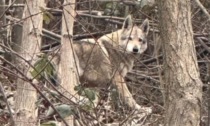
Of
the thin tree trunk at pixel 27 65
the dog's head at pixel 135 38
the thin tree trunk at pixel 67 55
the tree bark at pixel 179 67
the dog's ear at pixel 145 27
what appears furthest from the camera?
the dog's head at pixel 135 38

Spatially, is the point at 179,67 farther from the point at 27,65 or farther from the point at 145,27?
the point at 145,27

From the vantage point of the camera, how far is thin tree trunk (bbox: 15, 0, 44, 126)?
3.86 m

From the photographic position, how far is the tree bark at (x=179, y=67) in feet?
8.87

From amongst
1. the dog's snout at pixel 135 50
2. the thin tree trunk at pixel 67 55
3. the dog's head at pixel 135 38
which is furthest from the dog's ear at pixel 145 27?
the thin tree trunk at pixel 67 55

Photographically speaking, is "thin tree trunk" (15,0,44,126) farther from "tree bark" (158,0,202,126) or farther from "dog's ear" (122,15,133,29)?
"dog's ear" (122,15,133,29)

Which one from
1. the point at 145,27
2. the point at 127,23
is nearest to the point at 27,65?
the point at 127,23

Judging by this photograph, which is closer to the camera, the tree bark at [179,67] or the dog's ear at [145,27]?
the tree bark at [179,67]

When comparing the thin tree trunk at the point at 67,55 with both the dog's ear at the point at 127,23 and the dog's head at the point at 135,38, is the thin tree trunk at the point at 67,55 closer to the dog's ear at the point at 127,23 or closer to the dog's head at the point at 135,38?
the dog's ear at the point at 127,23

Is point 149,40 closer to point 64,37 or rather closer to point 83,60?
point 83,60

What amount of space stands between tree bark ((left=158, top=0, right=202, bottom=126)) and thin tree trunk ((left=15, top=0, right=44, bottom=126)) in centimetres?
125

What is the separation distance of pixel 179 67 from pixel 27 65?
1516 mm

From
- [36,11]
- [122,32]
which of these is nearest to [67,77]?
[36,11]

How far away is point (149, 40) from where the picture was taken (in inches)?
405

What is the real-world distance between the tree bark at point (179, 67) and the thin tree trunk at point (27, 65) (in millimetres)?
1249
